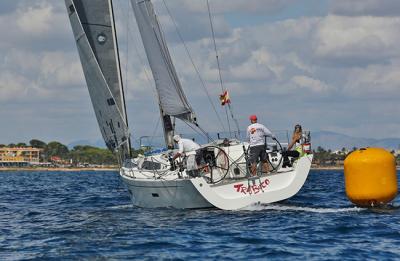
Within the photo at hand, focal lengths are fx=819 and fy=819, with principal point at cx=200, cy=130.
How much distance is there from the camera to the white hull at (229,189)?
784 inches

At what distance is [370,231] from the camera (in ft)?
53.4

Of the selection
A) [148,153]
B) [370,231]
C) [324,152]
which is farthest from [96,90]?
[324,152]

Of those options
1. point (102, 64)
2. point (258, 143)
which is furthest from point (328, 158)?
point (258, 143)

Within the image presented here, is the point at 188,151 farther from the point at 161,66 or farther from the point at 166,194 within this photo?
the point at 161,66

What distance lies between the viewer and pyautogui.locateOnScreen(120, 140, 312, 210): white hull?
19922 millimetres

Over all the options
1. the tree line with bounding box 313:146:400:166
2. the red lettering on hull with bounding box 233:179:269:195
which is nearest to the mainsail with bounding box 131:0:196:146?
the red lettering on hull with bounding box 233:179:269:195

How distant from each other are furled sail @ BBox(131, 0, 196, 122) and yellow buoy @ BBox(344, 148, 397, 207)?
19.5 feet

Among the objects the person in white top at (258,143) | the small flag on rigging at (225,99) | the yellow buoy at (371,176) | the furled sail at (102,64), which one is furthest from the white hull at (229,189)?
the furled sail at (102,64)

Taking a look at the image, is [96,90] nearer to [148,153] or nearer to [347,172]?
[148,153]

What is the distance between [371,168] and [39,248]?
25.9 feet

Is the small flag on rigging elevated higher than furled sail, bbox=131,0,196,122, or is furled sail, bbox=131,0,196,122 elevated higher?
furled sail, bbox=131,0,196,122

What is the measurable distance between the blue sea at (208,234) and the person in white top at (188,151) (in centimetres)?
121

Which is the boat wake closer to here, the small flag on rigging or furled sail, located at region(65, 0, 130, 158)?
the small flag on rigging

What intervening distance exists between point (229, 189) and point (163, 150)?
4896mm
